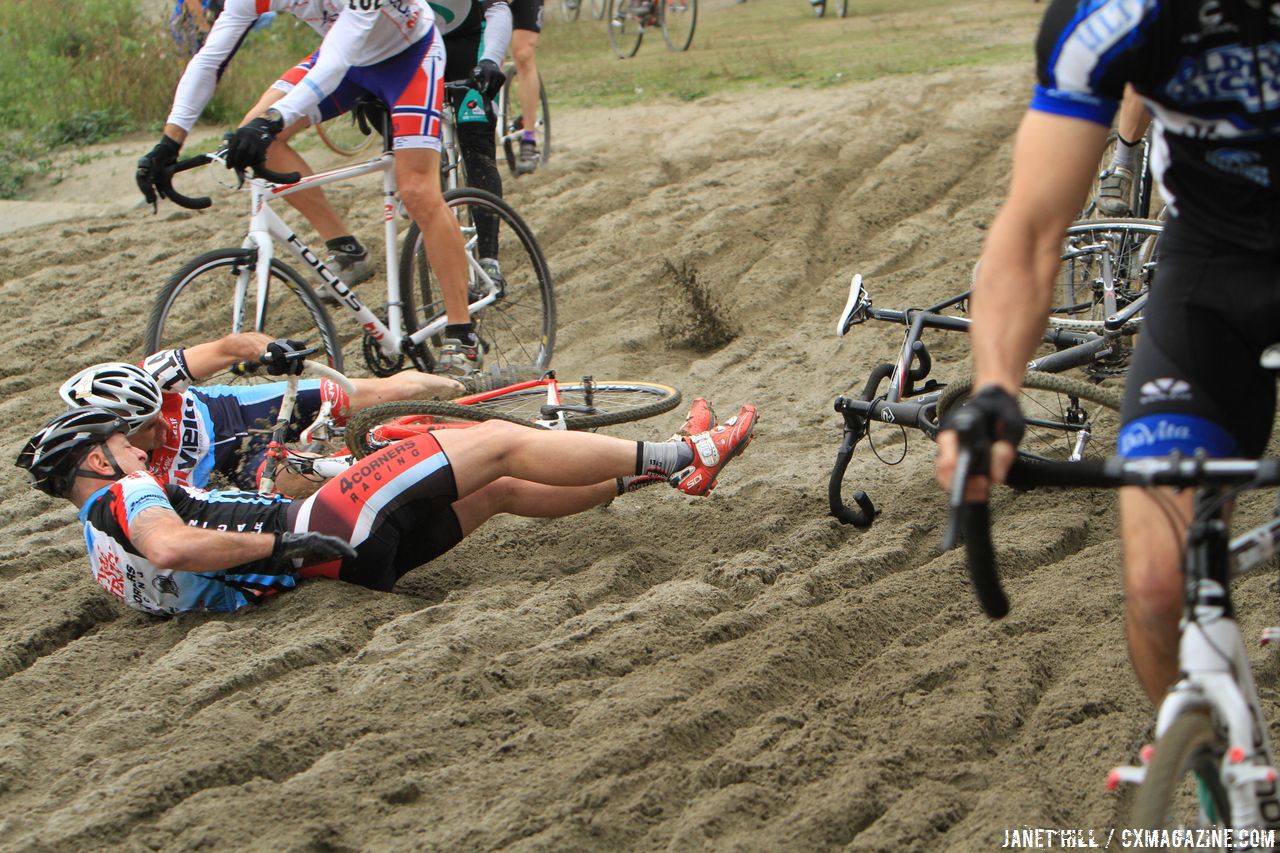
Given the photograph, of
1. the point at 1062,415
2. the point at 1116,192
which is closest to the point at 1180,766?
the point at 1062,415

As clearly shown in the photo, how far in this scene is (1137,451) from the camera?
2.48 meters

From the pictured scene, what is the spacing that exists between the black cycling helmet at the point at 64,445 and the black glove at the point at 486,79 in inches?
153

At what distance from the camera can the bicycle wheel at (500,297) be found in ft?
22.4

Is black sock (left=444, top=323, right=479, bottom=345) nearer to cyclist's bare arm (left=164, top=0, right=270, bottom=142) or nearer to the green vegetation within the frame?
cyclist's bare arm (left=164, top=0, right=270, bottom=142)

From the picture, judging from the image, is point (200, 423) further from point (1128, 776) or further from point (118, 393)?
point (1128, 776)

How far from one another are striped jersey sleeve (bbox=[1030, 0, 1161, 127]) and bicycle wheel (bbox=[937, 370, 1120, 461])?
6.73ft

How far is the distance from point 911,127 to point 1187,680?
8823 mm

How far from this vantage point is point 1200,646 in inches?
90.0

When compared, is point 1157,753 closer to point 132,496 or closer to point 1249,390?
point 1249,390

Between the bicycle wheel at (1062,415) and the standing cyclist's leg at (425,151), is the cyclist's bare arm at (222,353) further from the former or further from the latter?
the bicycle wheel at (1062,415)

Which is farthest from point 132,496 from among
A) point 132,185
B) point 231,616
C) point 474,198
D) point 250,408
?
point 132,185

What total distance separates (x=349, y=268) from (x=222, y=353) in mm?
2436

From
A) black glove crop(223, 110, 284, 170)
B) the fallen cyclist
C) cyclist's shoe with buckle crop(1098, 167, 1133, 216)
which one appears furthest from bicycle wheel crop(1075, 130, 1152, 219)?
black glove crop(223, 110, 284, 170)

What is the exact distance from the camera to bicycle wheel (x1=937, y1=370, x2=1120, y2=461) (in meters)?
4.70
